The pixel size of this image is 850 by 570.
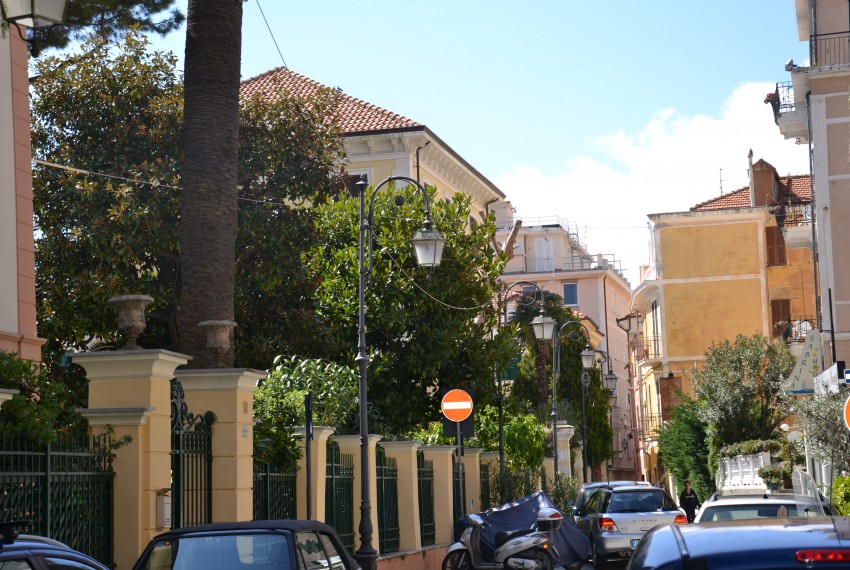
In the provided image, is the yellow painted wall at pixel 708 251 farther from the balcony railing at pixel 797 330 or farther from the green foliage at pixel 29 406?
the green foliage at pixel 29 406

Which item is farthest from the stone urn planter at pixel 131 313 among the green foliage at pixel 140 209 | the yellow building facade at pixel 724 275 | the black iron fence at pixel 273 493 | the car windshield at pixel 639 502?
the yellow building facade at pixel 724 275

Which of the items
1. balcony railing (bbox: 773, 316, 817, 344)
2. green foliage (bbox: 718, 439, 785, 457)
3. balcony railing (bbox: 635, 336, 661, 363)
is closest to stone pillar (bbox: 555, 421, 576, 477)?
green foliage (bbox: 718, 439, 785, 457)

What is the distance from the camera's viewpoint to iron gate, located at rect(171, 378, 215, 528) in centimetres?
1287

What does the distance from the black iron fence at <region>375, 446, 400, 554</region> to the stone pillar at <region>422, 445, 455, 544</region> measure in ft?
10.2

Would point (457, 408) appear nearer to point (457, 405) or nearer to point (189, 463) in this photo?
point (457, 405)

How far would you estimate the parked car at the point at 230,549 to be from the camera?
30.6 feet

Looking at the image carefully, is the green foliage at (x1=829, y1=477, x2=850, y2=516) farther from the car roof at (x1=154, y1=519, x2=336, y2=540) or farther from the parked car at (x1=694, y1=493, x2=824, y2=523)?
the car roof at (x1=154, y1=519, x2=336, y2=540)

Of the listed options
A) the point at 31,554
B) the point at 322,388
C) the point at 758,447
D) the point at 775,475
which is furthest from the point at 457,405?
the point at 758,447

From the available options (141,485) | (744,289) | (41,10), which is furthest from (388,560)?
(744,289)

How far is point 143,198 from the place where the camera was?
92.8 feet

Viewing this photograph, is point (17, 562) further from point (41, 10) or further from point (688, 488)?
point (688, 488)

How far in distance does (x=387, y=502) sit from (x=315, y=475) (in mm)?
4575

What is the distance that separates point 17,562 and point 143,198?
23.0m

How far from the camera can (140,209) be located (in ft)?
90.9
